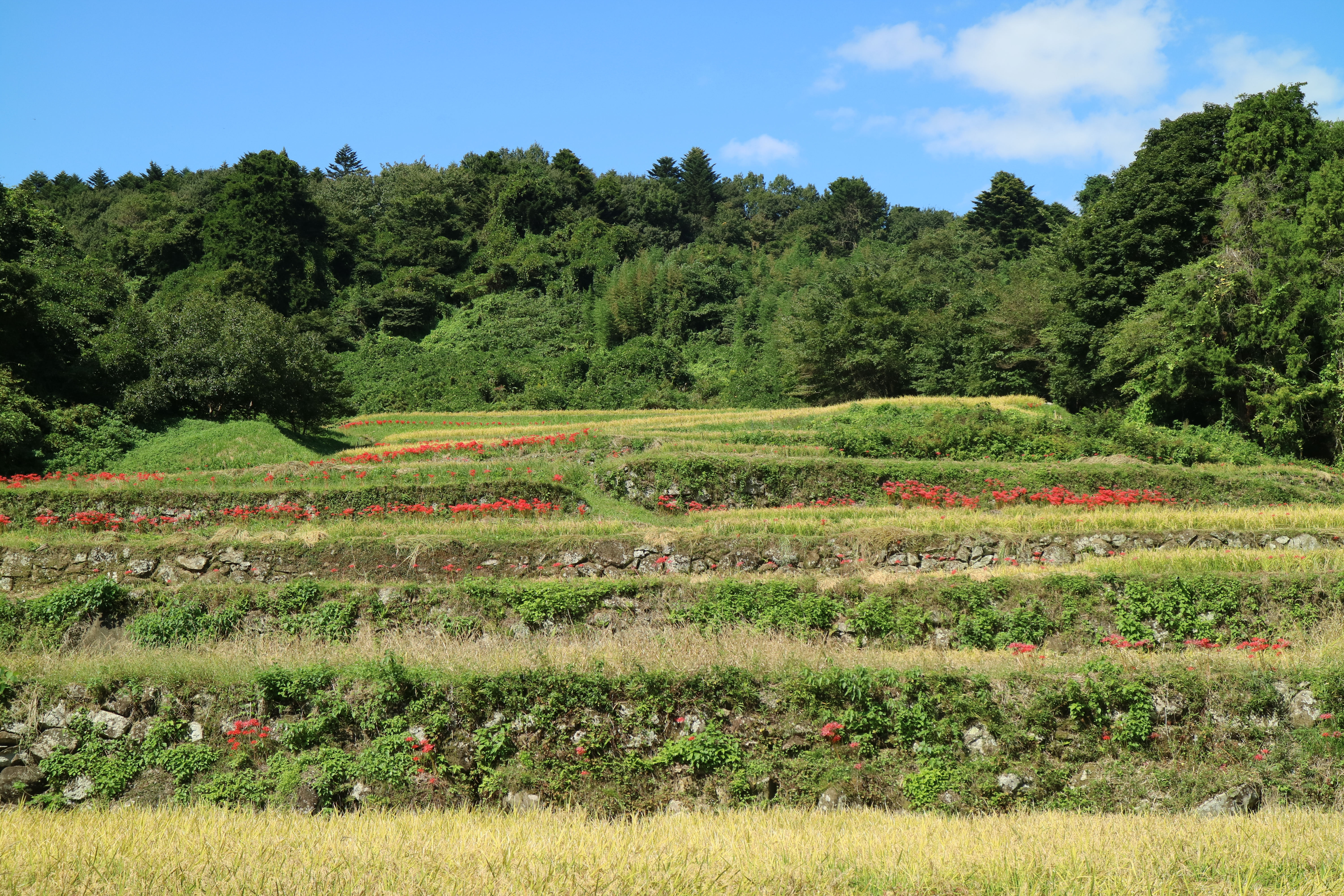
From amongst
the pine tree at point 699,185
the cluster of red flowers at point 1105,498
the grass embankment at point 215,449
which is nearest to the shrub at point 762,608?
the cluster of red flowers at point 1105,498

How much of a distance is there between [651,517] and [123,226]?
87167mm

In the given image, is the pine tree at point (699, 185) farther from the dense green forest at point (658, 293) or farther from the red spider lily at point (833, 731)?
the red spider lily at point (833, 731)

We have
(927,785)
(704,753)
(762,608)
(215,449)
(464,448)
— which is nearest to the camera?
(927,785)

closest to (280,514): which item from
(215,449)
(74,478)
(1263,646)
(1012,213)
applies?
(74,478)

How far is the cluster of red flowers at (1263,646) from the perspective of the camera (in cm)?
1191

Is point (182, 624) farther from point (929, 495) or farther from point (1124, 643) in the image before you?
point (929, 495)

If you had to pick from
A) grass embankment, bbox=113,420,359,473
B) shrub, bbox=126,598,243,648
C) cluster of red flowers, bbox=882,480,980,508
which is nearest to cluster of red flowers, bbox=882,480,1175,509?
cluster of red flowers, bbox=882,480,980,508

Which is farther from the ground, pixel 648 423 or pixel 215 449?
pixel 648 423

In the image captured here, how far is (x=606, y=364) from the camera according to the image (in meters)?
67.9

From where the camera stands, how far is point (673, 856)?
7.09 meters

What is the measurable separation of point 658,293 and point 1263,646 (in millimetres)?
65321

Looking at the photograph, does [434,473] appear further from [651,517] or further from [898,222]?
[898,222]

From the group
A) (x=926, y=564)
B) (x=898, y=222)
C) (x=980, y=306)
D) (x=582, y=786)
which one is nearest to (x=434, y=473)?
(x=926, y=564)

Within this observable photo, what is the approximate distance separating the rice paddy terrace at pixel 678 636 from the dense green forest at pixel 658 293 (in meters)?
10.8
